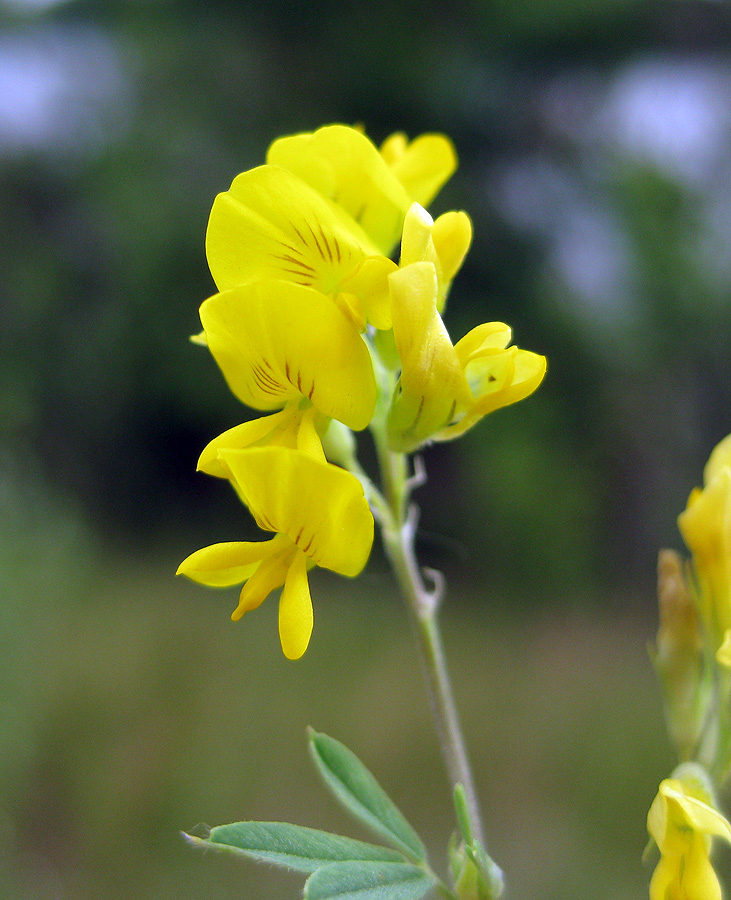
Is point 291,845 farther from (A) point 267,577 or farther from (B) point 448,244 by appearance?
(B) point 448,244

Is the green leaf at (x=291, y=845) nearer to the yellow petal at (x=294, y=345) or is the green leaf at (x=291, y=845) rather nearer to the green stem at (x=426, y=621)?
the green stem at (x=426, y=621)

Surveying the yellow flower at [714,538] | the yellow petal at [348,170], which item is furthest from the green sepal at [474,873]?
the yellow petal at [348,170]

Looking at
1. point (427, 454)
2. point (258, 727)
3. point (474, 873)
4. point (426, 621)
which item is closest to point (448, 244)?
point (426, 621)

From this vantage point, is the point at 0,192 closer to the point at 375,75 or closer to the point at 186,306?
the point at 186,306

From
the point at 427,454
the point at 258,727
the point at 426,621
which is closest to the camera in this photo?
the point at 426,621

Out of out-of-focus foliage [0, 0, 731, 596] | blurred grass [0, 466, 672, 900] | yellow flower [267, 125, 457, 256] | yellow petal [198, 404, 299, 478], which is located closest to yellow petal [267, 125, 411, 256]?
yellow flower [267, 125, 457, 256]
